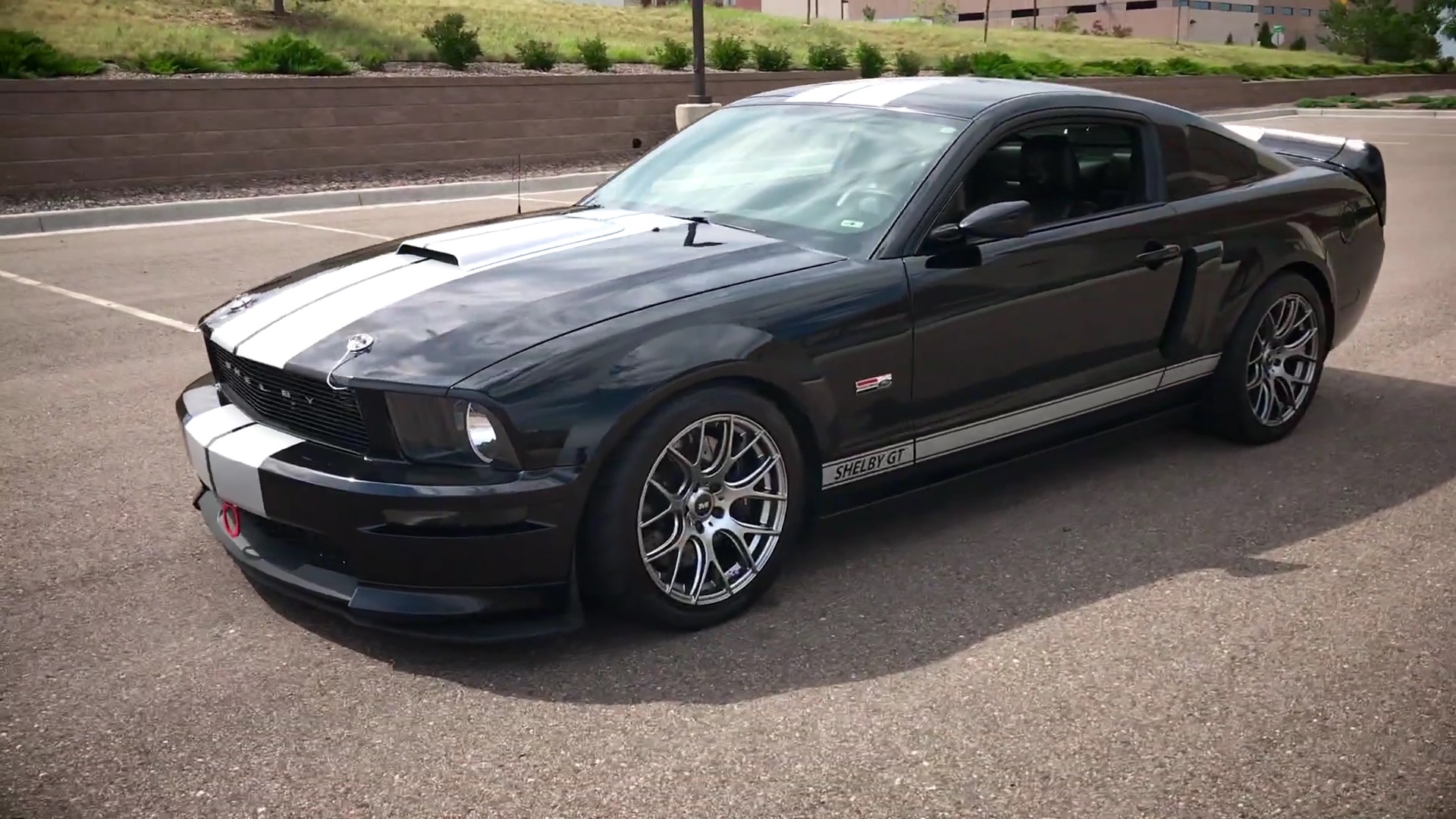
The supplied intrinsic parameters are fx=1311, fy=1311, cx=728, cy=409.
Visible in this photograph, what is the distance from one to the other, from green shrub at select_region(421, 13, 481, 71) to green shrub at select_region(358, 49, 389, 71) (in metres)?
1.10

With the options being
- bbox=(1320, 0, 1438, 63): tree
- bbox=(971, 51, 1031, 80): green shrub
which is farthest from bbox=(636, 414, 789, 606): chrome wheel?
bbox=(1320, 0, 1438, 63): tree

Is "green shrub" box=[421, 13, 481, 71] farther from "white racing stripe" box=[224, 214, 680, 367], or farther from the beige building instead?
the beige building

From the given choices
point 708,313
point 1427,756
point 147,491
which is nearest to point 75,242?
point 147,491

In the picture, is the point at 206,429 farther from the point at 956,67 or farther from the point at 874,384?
the point at 956,67

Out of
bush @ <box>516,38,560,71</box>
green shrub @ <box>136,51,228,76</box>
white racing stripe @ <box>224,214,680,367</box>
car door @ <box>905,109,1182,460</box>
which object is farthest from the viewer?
bush @ <box>516,38,560,71</box>

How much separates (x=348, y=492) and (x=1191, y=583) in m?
2.64

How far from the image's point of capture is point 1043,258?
458cm

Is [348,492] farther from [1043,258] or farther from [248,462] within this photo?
[1043,258]

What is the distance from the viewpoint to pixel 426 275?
161 inches

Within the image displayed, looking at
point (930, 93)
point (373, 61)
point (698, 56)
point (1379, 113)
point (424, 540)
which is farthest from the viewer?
point (1379, 113)

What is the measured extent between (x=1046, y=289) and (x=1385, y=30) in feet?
213

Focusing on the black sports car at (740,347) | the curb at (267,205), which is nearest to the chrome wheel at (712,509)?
the black sports car at (740,347)

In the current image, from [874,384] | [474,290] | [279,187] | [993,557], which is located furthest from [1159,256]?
[279,187]

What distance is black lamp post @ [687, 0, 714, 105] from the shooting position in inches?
752
